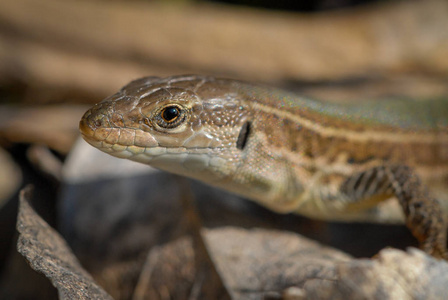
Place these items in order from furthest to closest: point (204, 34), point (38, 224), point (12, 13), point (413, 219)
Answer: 1. point (204, 34)
2. point (12, 13)
3. point (413, 219)
4. point (38, 224)

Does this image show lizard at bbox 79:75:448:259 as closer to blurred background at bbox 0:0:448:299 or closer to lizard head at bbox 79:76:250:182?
lizard head at bbox 79:76:250:182

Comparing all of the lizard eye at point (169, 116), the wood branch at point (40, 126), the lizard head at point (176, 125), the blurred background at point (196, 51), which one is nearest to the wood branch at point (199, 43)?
the blurred background at point (196, 51)

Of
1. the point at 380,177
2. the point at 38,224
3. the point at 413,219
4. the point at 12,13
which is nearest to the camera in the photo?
the point at 38,224

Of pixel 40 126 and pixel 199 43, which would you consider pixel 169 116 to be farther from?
pixel 199 43

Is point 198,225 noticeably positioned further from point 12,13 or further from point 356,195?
point 12,13

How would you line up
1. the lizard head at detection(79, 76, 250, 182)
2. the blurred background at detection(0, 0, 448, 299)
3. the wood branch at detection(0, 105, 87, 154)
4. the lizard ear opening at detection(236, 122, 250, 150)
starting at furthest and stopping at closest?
the blurred background at detection(0, 0, 448, 299)
the wood branch at detection(0, 105, 87, 154)
the lizard ear opening at detection(236, 122, 250, 150)
the lizard head at detection(79, 76, 250, 182)

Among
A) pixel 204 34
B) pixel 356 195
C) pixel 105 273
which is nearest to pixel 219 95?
pixel 356 195

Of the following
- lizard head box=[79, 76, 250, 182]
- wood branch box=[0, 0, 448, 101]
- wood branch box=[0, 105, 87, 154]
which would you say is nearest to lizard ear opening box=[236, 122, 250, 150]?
lizard head box=[79, 76, 250, 182]
